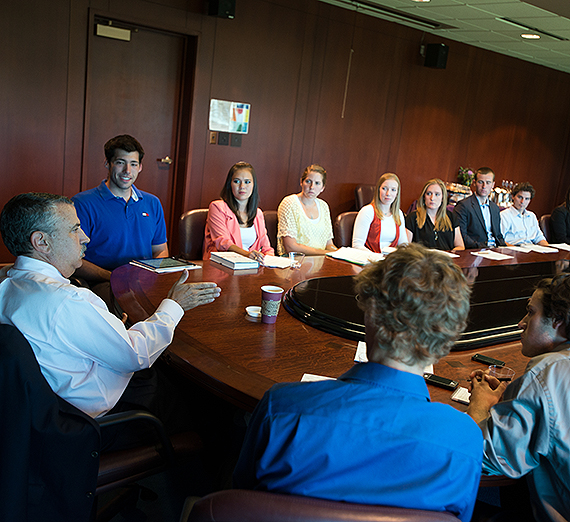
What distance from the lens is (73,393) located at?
1.61m

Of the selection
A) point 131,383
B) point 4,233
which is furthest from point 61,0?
point 131,383

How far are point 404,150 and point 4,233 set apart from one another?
612 cm

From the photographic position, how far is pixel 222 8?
16.8 feet

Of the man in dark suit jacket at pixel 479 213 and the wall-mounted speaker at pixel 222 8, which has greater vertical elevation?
the wall-mounted speaker at pixel 222 8

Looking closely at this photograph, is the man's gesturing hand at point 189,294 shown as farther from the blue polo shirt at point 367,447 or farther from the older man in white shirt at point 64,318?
the blue polo shirt at point 367,447

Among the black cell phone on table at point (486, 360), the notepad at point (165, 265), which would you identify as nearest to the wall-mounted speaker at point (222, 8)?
the notepad at point (165, 265)

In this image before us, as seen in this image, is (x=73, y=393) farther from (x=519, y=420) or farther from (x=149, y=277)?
(x=519, y=420)

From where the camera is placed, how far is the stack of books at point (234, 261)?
2889mm

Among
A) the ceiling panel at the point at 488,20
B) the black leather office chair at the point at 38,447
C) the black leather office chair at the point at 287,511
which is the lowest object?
the black leather office chair at the point at 38,447

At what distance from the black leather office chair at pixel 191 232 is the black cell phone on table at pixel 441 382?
2.07 metres

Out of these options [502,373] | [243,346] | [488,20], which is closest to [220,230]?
[243,346]

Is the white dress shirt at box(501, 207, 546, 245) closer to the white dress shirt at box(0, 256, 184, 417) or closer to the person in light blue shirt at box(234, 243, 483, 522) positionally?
the white dress shirt at box(0, 256, 184, 417)

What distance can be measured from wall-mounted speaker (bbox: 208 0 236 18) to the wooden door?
1.32 feet

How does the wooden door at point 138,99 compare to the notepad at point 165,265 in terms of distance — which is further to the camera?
the wooden door at point 138,99
